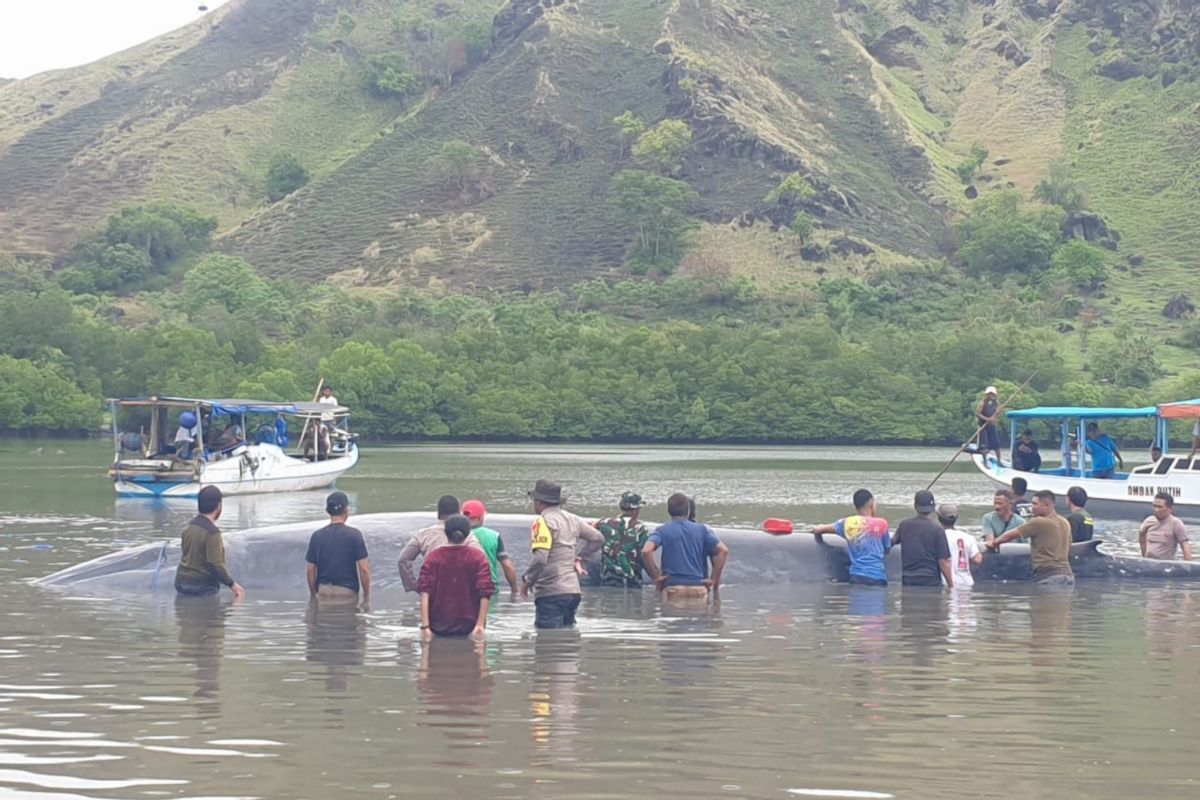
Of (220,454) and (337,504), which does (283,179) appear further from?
(337,504)

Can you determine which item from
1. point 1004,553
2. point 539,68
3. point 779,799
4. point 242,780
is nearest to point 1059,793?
point 779,799

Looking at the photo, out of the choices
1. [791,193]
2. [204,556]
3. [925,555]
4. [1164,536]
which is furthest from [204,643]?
[791,193]

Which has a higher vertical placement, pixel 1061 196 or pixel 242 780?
pixel 1061 196

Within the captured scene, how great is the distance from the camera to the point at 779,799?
1085 centimetres

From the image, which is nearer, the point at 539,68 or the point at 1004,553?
the point at 1004,553

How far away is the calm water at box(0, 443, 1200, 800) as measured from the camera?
11.4 meters

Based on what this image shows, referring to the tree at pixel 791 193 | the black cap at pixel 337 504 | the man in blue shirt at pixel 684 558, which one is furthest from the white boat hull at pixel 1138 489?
the tree at pixel 791 193

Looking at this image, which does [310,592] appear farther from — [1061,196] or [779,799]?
[1061,196]

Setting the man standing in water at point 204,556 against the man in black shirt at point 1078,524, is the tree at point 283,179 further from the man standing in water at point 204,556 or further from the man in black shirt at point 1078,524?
the man standing in water at point 204,556

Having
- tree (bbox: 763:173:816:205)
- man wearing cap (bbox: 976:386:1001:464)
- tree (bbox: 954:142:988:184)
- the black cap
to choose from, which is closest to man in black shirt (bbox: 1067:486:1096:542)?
the black cap

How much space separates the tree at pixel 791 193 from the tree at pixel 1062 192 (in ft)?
70.6

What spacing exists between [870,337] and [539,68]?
267 ft

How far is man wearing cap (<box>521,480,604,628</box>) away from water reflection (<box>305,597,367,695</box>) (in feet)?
5.83

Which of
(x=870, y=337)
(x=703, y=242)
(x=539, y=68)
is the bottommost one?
(x=870, y=337)
